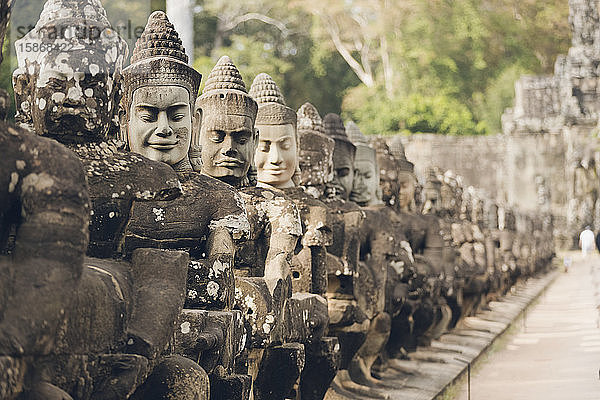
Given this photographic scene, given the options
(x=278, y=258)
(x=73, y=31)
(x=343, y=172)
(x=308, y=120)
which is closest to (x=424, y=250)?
(x=343, y=172)

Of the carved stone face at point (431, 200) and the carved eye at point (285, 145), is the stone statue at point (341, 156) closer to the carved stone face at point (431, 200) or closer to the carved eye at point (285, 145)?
the carved eye at point (285, 145)

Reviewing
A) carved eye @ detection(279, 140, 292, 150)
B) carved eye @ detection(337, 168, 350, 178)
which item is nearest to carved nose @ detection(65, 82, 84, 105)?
carved eye @ detection(279, 140, 292, 150)

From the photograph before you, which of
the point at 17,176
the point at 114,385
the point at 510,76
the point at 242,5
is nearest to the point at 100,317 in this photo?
the point at 114,385

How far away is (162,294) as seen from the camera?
3355mm

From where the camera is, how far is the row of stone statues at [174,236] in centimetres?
269

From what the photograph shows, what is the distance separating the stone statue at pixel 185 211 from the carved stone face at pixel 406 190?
599cm

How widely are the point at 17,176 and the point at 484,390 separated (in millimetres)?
6767

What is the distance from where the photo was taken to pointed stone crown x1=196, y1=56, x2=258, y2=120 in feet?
17.8

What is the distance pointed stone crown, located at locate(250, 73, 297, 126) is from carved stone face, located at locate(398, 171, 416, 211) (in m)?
4.34

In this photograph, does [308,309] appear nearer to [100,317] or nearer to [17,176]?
[100,317]

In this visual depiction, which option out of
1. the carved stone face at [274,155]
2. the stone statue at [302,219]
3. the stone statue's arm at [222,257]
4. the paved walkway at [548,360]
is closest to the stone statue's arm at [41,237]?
the stone statue's arm at [222,257]

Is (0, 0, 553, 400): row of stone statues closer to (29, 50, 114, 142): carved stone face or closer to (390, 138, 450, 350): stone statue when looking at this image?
(29, 50, 114, 142): carved stone face

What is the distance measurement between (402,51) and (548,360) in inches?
1410

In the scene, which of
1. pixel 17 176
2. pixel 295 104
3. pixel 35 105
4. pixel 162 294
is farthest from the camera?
pixel 295 104
